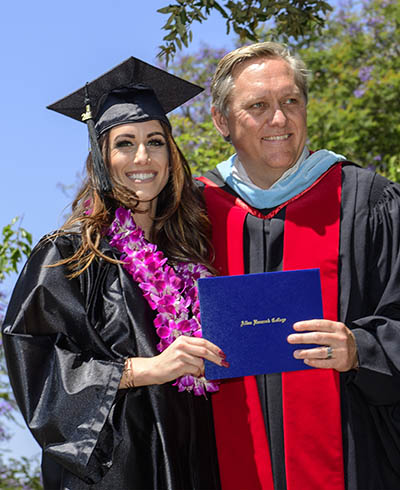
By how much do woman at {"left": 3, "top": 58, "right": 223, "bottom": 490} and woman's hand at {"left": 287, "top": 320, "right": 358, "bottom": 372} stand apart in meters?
0.28

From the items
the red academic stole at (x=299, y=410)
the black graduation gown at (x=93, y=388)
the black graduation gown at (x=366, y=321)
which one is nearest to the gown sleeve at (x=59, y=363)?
the black graduation gown at (x=93, y=388)

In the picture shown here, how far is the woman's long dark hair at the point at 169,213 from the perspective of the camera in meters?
3.04

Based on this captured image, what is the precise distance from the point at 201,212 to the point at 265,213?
29 cm

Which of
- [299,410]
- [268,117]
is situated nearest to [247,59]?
[268,117]

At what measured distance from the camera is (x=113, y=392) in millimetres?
2689

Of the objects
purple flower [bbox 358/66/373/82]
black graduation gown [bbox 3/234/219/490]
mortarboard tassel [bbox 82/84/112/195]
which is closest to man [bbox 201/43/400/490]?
black graduation gown [bbox 3/234/219/490]

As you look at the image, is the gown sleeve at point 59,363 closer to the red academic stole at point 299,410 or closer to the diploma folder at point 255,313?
the diploma folder at point 255,313

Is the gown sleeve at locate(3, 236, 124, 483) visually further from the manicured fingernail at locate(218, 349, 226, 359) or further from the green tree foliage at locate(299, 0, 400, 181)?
the green tree foliage at locate(299, 0, 400, 181)

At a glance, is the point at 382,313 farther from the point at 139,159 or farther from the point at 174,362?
the point at 139,159

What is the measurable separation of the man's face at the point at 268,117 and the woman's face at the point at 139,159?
0.40 metres

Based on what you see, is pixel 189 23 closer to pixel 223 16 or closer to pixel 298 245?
pixel 223 16

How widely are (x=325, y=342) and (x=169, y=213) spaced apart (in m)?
0.97

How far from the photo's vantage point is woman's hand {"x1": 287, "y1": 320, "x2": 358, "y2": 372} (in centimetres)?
260

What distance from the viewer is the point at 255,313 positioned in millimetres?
2594
